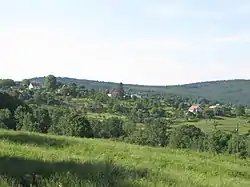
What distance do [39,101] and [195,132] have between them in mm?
58237

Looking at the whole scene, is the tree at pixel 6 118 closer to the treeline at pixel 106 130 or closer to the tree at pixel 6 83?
the treeline at pixel 106 130

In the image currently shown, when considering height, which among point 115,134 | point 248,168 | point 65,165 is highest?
point 65,165

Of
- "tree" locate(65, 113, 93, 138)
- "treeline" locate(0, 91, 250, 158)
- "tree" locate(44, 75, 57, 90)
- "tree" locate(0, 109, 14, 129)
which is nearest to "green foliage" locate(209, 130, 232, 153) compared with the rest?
"treeline" locate(0, 91, 250, 158)

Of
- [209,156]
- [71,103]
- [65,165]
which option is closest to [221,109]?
[71,103]

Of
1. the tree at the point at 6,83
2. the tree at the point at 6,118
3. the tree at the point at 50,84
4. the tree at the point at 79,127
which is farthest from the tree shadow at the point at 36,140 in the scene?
the tree at the point at 50,84

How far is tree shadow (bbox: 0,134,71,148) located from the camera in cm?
1769

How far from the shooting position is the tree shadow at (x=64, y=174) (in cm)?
708

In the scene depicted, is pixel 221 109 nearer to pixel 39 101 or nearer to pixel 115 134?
pixel 39 101

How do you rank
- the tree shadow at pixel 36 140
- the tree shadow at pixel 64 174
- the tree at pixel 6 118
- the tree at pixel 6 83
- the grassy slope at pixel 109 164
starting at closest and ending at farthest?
the tree shadow at pixel 64 174 < the grassy slope at pixel 109 164 < the tree shadow at pixel 36 140 < the tree at pixel 6 118 < the tree at pixel 6 83

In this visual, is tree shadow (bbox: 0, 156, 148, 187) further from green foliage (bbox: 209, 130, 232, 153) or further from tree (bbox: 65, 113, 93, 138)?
green foliage (bbox: 209, 130, 232, 153)

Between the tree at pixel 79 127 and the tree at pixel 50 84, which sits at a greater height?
the tree at pixel 50 84

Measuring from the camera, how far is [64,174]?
7773mm

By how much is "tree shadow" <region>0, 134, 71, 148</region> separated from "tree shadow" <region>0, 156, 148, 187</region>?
8114 millimetres

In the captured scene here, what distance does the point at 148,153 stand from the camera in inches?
717
